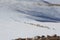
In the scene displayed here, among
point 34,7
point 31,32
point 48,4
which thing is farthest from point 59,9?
point 31,32

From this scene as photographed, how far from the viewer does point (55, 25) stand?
1327mm

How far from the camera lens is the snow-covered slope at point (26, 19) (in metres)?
1.27

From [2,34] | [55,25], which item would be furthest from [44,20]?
[2,34]

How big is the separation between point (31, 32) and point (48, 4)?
342mm

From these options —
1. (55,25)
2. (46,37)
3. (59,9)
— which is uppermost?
(59,9)

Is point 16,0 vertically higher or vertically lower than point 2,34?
higher

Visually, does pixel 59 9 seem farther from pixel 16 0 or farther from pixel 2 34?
pixel 2 34

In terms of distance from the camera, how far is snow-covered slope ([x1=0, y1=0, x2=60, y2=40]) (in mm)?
1266

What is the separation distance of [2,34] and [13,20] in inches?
7.0

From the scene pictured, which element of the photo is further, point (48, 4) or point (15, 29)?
point (48, 4)

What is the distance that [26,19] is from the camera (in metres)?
Result: 1.34

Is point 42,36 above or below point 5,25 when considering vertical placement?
below

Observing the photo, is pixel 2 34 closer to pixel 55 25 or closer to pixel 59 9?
pixel 55 25

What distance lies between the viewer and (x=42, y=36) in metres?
1.24
